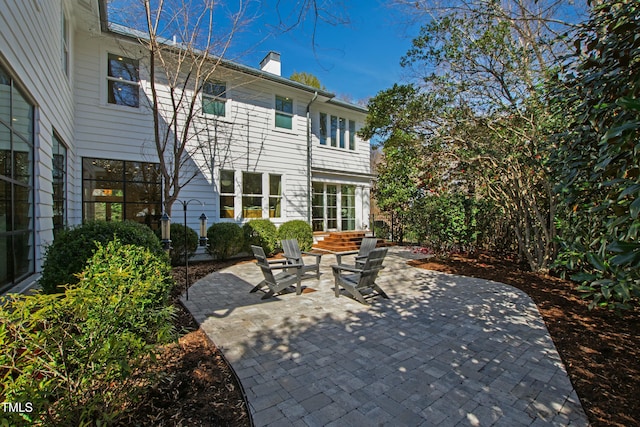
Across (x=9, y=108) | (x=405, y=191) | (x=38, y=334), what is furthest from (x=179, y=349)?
(x=405, y=191)

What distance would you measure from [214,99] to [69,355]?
9.09 metres

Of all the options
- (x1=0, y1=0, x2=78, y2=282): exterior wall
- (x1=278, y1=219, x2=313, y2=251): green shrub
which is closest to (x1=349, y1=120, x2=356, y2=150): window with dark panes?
(x1=278, y1=219, x2=313, y2=251): green shrub

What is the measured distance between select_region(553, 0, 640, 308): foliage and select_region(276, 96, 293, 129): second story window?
8.98 metres

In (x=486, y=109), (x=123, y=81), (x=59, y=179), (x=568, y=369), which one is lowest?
(x=568, y=369)

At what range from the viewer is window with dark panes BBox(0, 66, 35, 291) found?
306 centimetres

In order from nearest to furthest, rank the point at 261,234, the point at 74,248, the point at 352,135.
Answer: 1. the point at 74,248
2. the point at 261,234
3. the point at 352,135

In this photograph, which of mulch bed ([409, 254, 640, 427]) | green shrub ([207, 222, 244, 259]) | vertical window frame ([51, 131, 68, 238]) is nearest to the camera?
mulch bed ([409, 254, 640, 427])

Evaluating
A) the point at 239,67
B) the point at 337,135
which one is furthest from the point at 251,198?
the point at 337,135

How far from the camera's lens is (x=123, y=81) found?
8219 millimetres

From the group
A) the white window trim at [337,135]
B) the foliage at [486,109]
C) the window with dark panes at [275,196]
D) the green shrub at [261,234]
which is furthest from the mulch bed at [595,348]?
the white window trim at [337,135]

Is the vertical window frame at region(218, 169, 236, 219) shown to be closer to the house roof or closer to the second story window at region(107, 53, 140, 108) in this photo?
the second story window at region(107, 53, 140, 108)

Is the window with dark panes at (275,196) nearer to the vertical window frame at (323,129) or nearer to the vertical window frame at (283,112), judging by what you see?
the vertical window frame at (283,112)

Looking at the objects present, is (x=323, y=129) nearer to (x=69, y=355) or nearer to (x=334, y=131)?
(x=334, y=131)

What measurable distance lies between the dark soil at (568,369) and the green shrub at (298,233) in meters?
5.57
